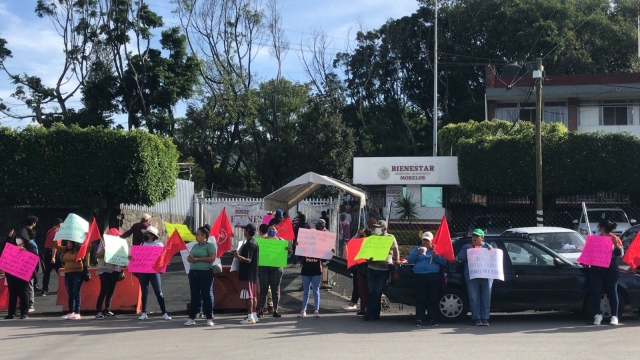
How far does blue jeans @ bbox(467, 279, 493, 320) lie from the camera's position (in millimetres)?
11711

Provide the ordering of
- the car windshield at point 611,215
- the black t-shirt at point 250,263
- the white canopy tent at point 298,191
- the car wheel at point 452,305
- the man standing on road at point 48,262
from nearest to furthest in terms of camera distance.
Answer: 1. the car wheel at point 452,305
2. the black t-shirt at point 250,263
3. the man standing on road at point 48,262
4. the white canopy tent at point 298,191
5. the car windshield at point 611,215

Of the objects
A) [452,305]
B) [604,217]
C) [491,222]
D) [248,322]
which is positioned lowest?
[248,322]

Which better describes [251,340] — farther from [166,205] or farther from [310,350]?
[166,205]

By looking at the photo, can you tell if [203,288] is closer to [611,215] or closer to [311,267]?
[311,267]

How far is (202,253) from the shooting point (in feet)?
39.3

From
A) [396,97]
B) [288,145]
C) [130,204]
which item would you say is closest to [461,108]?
[396,97]

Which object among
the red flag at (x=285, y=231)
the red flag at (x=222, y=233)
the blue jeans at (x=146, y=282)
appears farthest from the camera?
the red flag at (x=285, y=231)

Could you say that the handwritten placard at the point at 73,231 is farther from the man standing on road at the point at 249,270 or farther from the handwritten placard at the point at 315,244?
the handwritten placard at the point at 315,244

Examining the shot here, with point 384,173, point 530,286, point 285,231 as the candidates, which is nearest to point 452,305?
point 530,286

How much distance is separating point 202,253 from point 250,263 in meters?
0.91

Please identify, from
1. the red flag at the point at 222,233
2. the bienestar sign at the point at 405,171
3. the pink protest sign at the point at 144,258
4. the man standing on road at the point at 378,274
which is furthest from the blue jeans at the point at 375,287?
the bienestar sign at the point at 405,171

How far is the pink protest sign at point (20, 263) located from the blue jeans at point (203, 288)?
10.6ft

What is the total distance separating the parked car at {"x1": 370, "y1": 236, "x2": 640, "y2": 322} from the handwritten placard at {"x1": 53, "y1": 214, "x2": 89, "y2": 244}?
5.83 metres

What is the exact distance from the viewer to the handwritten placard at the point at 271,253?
12719 millimetres
